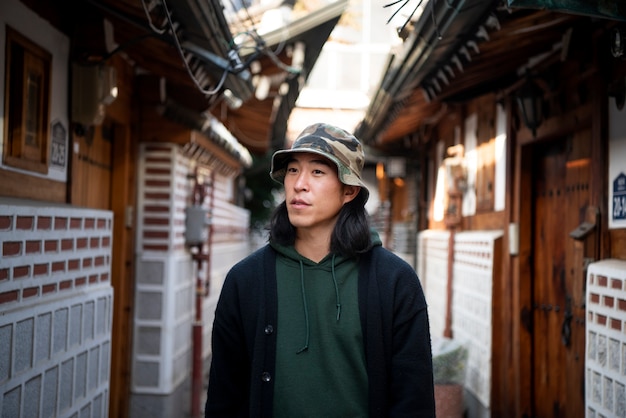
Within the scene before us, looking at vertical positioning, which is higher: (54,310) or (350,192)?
(350,192)

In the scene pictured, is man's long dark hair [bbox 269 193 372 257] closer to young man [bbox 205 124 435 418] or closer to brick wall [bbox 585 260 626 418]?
young man [bbox 205 124 435 418]

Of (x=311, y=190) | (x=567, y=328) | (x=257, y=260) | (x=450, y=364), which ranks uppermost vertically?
(x=311, y=190)

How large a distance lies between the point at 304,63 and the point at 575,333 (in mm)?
5163

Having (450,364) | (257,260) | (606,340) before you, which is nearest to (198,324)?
(450,364)

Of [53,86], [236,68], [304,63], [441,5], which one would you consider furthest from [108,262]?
[304,63]

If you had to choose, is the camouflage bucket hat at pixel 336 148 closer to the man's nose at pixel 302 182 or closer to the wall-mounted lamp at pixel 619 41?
the man's nose at pixel 302 182

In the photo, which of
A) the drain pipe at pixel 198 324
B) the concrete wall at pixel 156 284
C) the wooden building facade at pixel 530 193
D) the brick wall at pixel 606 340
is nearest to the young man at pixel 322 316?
the wooden building facade at pixel 530 193

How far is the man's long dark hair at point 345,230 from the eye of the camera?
315 centimetres

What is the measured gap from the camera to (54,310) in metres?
4.70

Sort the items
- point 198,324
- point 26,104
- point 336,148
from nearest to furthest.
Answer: point 336,148 → point 26,104 → point 198,324

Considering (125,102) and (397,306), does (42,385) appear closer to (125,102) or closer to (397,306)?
(397,306)

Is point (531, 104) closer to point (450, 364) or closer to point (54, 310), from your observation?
point (450, 364)

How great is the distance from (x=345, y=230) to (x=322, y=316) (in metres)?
0.37

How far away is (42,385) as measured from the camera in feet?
14.8
